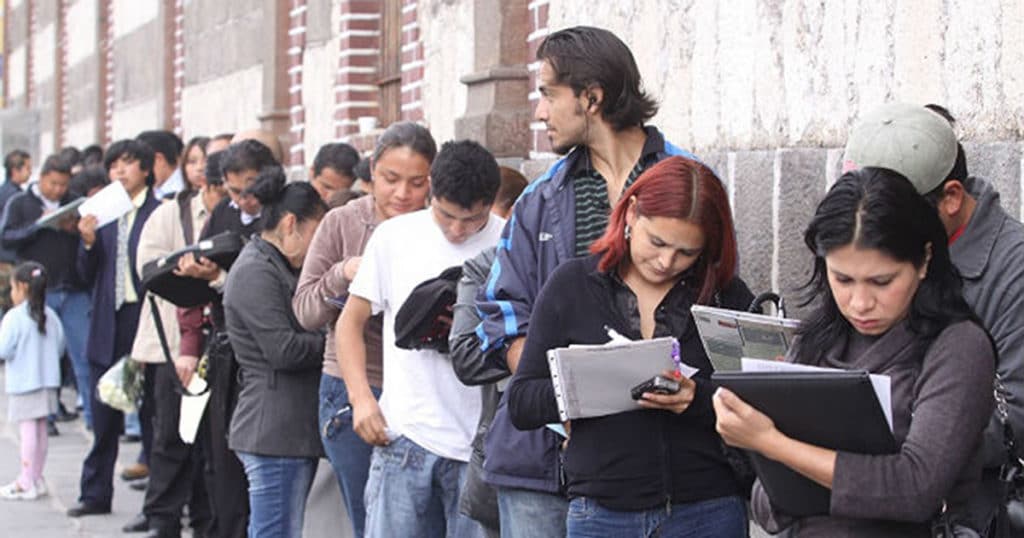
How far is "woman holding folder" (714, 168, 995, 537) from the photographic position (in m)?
3.63

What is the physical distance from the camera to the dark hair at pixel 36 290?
1191 cm

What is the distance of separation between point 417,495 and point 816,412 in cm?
247

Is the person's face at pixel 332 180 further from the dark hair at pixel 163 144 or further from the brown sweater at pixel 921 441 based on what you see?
the brown sweater at pixel 921 441

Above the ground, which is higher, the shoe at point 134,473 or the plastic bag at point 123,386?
the plastic bag at point 123,386

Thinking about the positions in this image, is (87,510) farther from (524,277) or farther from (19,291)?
(524,277)

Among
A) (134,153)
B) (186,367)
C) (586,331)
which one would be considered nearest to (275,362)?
(186,367)

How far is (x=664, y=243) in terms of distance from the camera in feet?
14.5

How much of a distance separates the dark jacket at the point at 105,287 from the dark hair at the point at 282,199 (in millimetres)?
3654

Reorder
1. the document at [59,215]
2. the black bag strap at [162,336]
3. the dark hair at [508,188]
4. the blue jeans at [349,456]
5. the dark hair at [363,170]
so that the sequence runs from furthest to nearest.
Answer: the document at [59,215] < the dark hair at [363,170] < the black bag strap at [162,336] < the blue jeans at [349,456] < the dark hair at [508,188]

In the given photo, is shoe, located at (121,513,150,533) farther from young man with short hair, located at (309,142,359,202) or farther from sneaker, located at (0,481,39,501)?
young man with short hair, located at (309,142,359,202)

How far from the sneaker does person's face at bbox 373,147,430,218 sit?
17.4 ft

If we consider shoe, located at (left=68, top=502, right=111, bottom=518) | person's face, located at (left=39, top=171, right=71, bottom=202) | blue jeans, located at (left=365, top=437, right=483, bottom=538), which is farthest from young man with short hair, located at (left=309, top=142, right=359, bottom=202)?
person's face, located at (left=39, top=171, right=71, bottom=202)

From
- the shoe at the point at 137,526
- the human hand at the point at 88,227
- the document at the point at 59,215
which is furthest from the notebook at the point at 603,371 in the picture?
the document at the point at 59,215

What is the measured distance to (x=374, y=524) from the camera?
19.8ft
